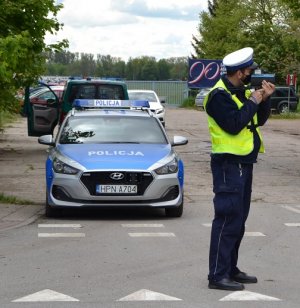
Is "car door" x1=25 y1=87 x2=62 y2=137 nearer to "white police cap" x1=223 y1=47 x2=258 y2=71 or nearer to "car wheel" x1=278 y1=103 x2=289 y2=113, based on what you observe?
"white police cap" x1=223 y1=47 x2=258 y2=71

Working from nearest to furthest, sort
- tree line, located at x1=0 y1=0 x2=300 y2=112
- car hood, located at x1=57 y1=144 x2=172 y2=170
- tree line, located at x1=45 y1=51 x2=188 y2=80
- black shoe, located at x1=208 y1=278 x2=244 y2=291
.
Result: black shoe, located at x1=208 y1=278 x2=244 y2=291 < car hood, located at x1=57 y1=144 x2=172 y2=170 < tree line, located at x1=0 y1=0 x2=300 y2=112 < tree line, located at x1=45 y1=51 x2=188 y2=80

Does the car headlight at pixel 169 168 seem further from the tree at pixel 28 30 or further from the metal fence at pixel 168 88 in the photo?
the metal fence at pixel 168 88

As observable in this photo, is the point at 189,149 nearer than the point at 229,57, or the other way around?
the point at 229,57

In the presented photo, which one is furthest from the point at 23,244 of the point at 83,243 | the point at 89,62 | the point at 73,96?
the point at 89,62

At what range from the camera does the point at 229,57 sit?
7477 mm

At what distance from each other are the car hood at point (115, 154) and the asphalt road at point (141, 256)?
75 cm

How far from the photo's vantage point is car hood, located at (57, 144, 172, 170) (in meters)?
11.9

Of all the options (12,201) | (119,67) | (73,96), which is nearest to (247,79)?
(12,201)

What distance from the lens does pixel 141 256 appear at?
30.8 feet

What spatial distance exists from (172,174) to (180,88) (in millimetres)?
59391

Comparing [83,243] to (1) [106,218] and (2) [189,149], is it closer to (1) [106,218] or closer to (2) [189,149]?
(1) [106,218]

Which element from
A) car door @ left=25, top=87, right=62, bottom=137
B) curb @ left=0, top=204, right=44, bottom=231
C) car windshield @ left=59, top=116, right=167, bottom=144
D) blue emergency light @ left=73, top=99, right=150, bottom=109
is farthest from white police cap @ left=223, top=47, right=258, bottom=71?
car door @ left=25, top=87, right=62, bottom=137

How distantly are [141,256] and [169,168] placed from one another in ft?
9.53

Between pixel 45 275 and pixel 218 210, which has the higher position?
pixel 218 210
